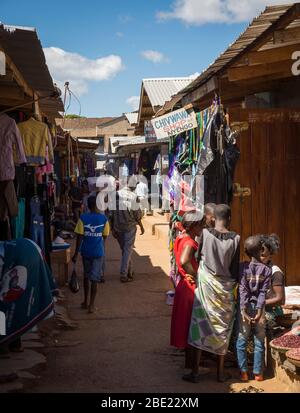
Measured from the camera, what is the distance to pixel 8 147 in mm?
5516

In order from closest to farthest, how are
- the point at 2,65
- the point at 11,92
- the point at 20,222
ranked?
the point at 2,65 → the point at 11,92 → the point at 20,222

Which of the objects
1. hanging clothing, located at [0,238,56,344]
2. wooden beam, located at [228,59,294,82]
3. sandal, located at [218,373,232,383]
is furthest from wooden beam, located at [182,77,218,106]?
sandal, located at [218,373,232,383]

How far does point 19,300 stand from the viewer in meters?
5.04

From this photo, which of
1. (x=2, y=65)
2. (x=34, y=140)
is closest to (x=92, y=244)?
(x=34, y=140)

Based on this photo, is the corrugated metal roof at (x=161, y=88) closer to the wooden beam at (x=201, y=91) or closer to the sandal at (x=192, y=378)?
the wooden beam at (x=201, y=91)

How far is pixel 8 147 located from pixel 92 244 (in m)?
2.41

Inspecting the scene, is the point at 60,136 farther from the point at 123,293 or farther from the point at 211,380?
the point at 211,380

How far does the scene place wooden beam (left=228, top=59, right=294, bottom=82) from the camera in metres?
6.04

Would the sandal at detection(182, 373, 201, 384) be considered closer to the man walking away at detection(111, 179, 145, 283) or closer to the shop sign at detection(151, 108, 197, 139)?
the shop sign at detection(151, 108, 197, 139)

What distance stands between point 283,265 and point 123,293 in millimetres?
2949

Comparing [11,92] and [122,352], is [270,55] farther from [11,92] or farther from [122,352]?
[122,352]

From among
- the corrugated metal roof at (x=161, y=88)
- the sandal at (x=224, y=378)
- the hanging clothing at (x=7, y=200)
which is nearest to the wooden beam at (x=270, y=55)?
the hanging clothing at (x=7, y=200)

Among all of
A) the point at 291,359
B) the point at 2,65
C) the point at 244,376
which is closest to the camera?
the point at 291,359

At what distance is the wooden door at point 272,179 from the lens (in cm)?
670
